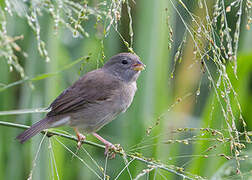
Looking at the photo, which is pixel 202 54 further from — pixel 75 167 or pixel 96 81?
pixel 75 167

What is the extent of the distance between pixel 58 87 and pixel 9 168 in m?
0.71

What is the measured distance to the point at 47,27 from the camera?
323 centimetres

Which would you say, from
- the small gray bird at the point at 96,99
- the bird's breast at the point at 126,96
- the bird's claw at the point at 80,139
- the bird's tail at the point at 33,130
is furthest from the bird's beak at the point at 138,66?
the bird's tail at the point at 33,130

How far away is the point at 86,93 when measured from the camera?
120 inches

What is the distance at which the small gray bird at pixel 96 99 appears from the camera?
294 centimetres

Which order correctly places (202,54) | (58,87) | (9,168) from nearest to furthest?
(202,54) → (9,168) → (58,87)

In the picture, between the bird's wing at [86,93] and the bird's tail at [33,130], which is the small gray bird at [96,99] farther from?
the bird's tail at [33,130]

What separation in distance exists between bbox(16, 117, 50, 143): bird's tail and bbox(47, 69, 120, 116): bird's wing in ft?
0.55

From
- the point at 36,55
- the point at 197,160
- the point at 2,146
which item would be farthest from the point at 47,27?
the point at 197,160

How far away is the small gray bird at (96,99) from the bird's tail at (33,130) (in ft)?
0.54

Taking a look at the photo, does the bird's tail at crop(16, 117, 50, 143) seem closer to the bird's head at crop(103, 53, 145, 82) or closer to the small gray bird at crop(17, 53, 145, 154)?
the small gray bird at crop(17, 53, 145, 154)

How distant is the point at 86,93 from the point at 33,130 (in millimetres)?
649

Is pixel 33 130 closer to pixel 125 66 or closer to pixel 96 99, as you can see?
pixel 96 99

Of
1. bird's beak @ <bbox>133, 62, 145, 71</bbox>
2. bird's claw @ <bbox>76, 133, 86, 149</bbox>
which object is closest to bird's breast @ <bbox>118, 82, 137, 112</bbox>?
bird's beak @ <bbox>133, 62, 145, 71</bbox>
